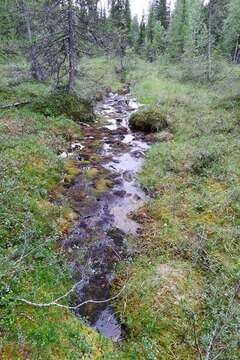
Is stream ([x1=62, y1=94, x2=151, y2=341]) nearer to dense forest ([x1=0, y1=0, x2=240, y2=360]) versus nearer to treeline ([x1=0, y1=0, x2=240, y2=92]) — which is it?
dense forest ([x1=0, y1=0, x2=240, y2=360])

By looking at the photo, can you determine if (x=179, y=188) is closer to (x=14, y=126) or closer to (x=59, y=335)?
(x=59, y=335)

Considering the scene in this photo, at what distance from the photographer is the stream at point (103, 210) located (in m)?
6.71

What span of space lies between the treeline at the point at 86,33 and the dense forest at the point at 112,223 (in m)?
0.23

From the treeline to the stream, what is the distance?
17.1ft

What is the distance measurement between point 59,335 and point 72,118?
1452cm

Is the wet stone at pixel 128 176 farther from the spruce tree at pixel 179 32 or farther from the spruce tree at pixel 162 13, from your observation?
the spruce tree at pixel 162 13

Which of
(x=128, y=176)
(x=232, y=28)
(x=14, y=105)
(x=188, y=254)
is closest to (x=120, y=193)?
(x=128, y=176)

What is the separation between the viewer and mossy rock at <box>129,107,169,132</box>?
17703 mm

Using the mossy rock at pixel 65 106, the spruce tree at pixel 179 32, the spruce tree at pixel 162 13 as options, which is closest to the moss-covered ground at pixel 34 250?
the mossy rock at pixel 65 106

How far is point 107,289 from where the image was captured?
6887mm

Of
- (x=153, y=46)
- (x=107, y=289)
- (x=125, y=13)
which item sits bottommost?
(x=107, y=289)

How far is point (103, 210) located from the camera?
987cm

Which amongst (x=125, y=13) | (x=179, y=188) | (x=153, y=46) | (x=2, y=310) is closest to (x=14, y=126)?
(x=179, y=188)

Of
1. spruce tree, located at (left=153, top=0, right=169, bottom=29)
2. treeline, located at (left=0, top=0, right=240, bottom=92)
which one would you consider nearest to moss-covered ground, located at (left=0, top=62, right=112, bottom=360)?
treeline, located at (left=0, top=0, right=240, bottom=92)
